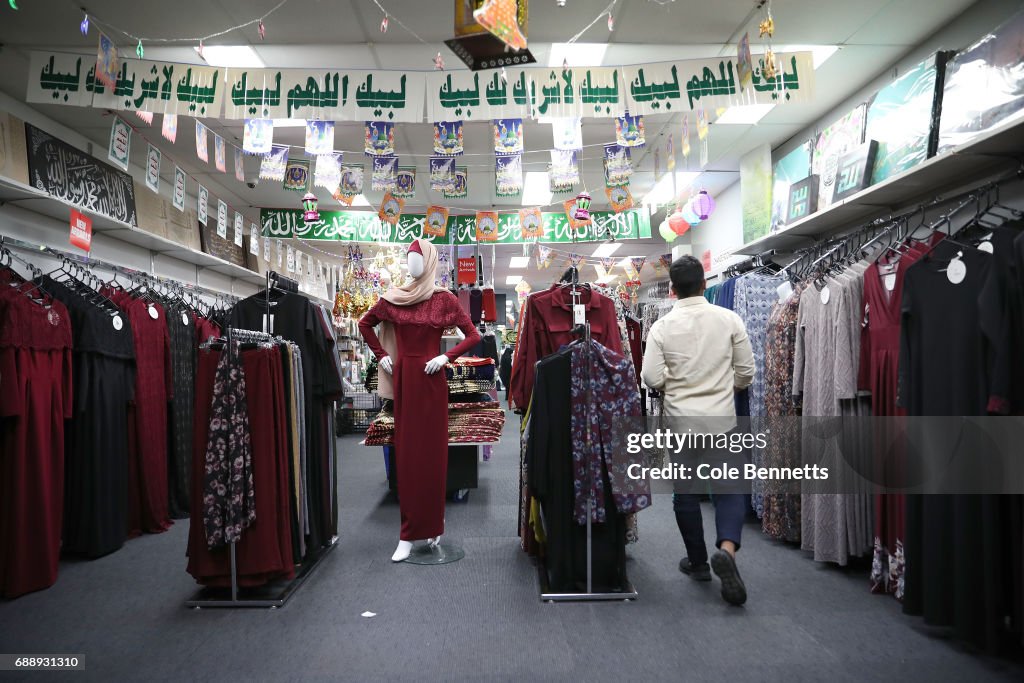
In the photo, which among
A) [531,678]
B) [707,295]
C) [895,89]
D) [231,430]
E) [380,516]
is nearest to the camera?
[531,678]

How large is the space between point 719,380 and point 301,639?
2227 millimetres

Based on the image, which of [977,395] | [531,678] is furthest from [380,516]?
[977,395]

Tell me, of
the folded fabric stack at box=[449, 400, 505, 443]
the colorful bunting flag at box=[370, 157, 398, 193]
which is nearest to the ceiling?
the colorful bunting flag at box=[370, 157, 398, 193]

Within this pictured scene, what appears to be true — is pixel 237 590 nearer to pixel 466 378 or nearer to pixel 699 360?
pixel 466 378

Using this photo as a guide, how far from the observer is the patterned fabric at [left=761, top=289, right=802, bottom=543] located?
3.33m

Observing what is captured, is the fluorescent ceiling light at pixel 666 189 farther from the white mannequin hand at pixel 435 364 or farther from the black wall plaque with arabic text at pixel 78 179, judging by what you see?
the black wall plaque with arabic text at pixel 78 179

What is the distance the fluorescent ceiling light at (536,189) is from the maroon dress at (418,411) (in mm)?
3886

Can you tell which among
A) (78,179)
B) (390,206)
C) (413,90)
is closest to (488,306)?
(390,206)

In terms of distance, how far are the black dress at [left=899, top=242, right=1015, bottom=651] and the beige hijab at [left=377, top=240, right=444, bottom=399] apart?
2.45m

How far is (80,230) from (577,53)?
12.8 feet

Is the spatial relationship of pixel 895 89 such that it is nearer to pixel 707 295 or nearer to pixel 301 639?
pixel 707 295

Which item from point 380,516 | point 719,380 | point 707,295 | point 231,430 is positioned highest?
point 707,295

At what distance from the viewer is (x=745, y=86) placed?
3.36 metres

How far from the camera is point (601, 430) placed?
251 cm
